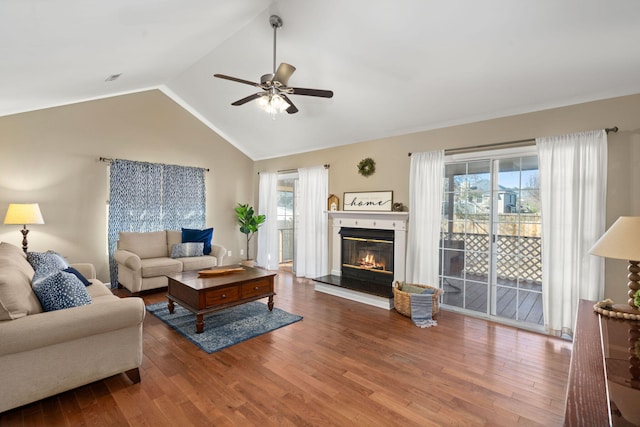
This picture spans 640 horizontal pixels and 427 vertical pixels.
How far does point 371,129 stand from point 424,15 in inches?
80.6

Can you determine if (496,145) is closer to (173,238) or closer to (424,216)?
(424,216)

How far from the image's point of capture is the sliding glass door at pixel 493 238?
11.8ft

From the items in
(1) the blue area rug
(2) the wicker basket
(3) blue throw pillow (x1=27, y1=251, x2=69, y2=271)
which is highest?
(3) blue throw pillow (x1=27, y1=251, x2=69, y2=271)

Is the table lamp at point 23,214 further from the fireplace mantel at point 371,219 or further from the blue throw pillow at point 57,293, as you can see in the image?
the fireplace mantel at point 371,219

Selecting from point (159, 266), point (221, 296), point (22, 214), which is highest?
point (22, 214)

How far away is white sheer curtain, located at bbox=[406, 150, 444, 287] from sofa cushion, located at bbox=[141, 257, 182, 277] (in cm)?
363

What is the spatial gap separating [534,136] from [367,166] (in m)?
2.26

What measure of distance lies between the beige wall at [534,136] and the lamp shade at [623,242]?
141cm

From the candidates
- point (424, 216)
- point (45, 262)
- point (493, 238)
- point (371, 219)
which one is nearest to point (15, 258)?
point (45, 262)

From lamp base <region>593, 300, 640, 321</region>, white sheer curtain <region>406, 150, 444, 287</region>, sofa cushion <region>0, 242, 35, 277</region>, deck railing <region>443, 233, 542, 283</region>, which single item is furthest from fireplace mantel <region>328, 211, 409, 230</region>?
sofa cushion <region>0, 242, 35, 277</region>

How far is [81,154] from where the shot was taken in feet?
16.0

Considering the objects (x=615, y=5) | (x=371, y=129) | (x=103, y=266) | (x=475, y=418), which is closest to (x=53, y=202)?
(x=103, y=266)

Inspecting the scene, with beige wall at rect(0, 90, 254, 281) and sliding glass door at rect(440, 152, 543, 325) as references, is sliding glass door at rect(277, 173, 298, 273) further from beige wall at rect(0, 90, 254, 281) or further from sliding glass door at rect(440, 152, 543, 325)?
sliding glass door at rect(440, 152, 543, 325)

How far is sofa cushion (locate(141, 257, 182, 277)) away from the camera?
180 inches
